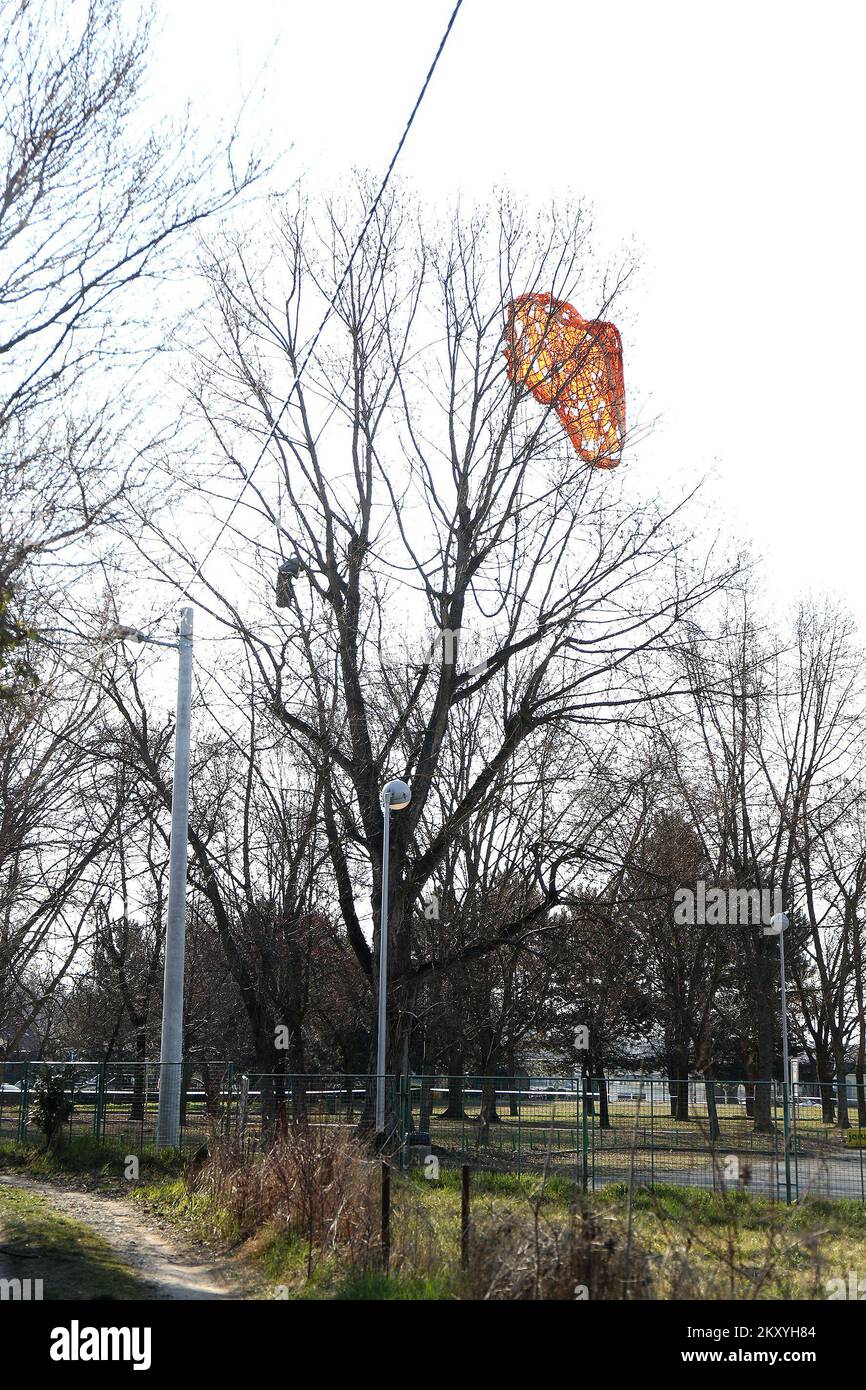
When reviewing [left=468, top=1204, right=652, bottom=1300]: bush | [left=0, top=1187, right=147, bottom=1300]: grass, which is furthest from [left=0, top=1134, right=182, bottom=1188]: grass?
[left=468, top=1204, right=652, bottom=1300]: bush

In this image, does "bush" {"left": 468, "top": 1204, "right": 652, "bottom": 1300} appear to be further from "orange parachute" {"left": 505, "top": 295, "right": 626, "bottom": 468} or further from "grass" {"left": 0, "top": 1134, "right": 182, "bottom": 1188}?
"orange parachute" {"left": 505, "top": 295, "right": 626, "bottom": 468}

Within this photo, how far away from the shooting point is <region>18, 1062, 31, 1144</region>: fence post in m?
23.2

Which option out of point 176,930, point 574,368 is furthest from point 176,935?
point 574,368

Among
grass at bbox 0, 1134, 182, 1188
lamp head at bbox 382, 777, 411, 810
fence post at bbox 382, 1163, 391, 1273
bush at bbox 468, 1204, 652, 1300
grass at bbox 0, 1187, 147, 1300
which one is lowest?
grass at bbox 0, 1134, 182, 1188

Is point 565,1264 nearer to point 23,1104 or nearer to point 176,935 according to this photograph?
point 176,935

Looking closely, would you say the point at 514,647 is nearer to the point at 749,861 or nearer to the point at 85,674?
the point at 85,674

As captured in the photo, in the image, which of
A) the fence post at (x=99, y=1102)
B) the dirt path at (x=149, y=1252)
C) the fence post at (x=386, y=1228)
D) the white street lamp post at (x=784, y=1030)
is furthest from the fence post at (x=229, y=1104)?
the white street lamp post at (x=784, y=1030)

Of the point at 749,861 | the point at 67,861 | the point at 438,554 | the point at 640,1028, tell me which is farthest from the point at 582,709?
the point at 640,1028

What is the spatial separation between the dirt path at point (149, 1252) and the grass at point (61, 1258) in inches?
4.3

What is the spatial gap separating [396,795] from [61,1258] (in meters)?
9.27

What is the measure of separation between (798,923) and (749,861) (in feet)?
26.0

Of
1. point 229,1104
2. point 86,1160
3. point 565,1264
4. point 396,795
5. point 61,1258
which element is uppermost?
point 396,795

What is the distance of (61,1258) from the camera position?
34.7 ft

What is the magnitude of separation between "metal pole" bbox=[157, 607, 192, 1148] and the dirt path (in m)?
2.35
